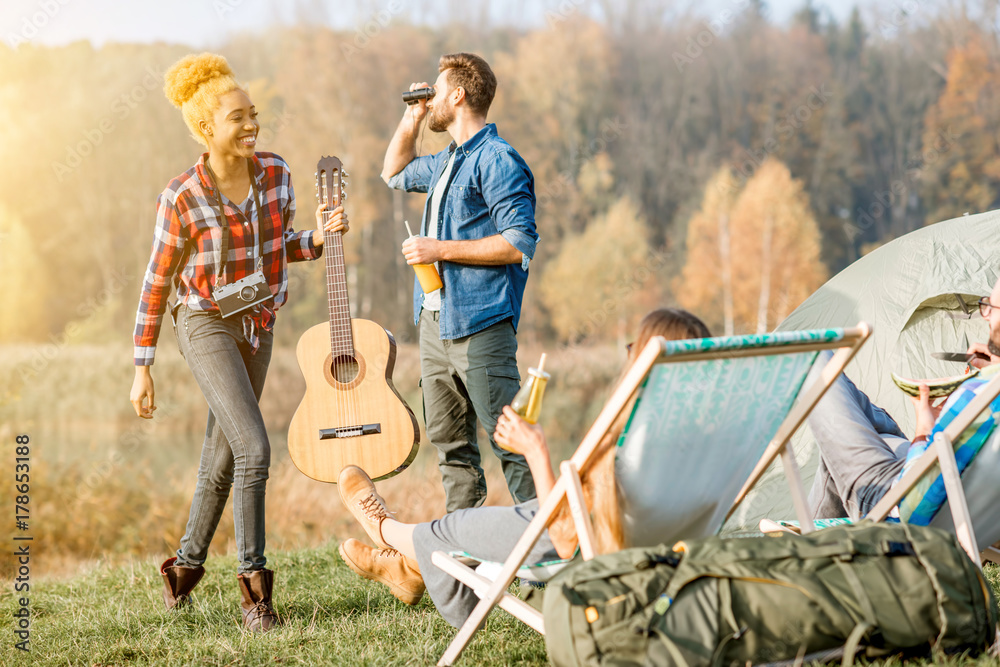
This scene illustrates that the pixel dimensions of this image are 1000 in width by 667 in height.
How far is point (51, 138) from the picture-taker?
25.2m

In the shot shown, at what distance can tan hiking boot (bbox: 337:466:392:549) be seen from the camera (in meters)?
2.94

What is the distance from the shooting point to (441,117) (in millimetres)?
3426

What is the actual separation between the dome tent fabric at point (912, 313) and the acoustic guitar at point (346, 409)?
6.36 feet

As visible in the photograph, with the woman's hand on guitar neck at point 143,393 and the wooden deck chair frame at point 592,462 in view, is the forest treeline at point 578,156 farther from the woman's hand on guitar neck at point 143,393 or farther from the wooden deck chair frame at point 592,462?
the wooden deck chair frame at point 592,462

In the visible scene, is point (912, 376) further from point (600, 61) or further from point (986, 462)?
point (600, 61)

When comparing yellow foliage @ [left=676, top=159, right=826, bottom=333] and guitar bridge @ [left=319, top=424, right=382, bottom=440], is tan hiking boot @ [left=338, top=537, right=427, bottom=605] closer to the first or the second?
guitar bridge @ [left=319, top=424, right=382, bottom=440]

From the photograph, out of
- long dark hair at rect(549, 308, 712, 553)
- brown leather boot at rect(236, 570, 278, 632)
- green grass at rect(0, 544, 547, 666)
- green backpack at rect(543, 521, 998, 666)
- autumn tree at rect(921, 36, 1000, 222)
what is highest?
autumn tree at rect(921, 36, 1000, 222)

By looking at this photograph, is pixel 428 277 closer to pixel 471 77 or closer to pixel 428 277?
pixel 428 277

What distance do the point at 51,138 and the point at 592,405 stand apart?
719 inches

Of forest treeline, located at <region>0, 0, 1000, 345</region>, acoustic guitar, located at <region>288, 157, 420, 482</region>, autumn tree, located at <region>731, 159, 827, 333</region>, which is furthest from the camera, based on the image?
autumn tree, located at <region>731, 159, 827, 333</region>

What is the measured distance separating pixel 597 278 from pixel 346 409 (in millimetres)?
22605

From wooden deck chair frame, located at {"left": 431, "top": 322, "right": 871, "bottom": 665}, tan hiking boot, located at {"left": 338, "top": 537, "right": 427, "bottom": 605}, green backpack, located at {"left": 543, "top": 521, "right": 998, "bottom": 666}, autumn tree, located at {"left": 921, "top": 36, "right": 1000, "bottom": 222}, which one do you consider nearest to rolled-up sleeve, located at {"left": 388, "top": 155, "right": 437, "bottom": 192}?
tan hiking boot, located at {"left": 338, "top": 537, "right": 427, "bottom": 605}

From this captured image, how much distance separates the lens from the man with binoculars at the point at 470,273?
320cm

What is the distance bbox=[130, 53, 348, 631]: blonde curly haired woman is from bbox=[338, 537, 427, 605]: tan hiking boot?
0.29 meters
